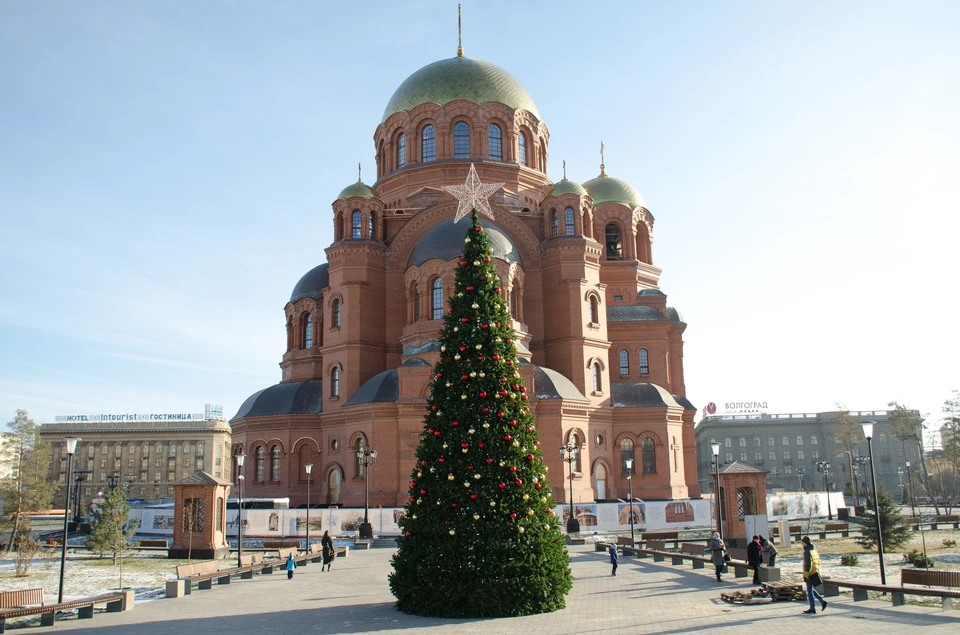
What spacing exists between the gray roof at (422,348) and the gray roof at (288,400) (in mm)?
7206

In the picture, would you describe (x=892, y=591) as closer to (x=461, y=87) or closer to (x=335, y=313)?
(x=335, y=313)

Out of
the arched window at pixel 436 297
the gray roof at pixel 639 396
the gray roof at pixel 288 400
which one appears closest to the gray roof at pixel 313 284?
the gray roof at pixel 288 400

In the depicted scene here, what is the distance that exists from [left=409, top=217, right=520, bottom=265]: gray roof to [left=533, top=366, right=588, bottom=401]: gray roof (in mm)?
5460

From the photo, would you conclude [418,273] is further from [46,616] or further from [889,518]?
[46,616]

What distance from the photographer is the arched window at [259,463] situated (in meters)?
43.5

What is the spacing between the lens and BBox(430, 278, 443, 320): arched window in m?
38.5

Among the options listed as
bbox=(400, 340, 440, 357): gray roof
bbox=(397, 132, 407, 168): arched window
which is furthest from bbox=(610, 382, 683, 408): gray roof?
bbox=(397, 132, 407, 168): arched window

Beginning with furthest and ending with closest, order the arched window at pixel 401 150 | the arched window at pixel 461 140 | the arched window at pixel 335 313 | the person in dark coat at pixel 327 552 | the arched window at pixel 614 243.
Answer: the arched window at pixel 614 243
the arched window at pixel 401 150
the arched window at pixel 461 140
the arched window at pixel 335 313
the person in dark coat at pixel 327 552

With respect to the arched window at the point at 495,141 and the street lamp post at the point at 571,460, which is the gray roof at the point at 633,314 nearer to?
the street lamp post at the point at 571,460

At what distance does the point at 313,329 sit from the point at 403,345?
27.5ft

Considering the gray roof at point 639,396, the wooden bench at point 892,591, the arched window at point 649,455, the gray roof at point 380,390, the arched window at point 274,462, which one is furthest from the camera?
the arched window at point 274,462

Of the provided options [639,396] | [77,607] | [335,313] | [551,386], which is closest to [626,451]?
[639,396]

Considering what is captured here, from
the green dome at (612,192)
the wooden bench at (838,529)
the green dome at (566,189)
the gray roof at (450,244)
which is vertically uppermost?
the green dome at (612,192)

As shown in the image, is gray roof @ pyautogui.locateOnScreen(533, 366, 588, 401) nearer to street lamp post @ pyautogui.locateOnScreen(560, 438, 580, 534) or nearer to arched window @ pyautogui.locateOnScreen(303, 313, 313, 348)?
street lamp post @ pyautogui.locateOnScreen(560, 438, 580, 534)
